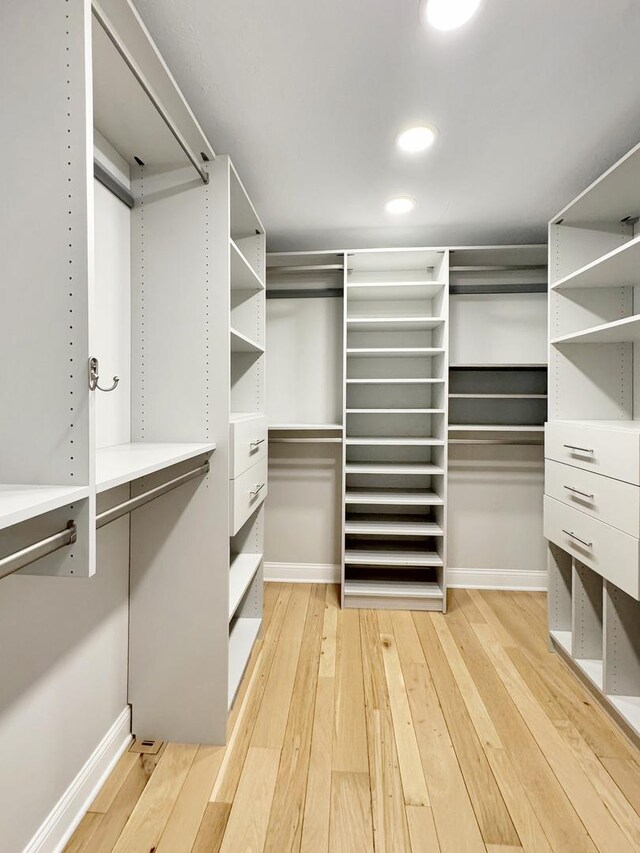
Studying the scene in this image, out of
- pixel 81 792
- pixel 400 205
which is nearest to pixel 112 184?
pixel 400 205

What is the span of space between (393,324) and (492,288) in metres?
0.74

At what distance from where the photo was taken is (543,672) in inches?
75.9

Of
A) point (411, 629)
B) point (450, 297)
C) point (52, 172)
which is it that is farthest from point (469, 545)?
point (52, 172)

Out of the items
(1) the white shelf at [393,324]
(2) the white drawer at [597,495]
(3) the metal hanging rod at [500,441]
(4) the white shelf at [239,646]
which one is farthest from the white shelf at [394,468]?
(4) the white shelf at [239,646]

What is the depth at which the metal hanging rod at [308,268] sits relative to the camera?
2648 mm

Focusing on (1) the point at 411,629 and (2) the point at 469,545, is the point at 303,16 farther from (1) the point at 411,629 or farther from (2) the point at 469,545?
(2) the point at 469,545

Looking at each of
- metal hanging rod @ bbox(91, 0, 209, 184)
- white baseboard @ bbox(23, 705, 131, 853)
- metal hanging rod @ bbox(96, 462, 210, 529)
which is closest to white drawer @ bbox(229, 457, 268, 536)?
metal hanging rod @ bbox(96, 462, 210, 529)

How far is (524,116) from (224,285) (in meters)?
1.25

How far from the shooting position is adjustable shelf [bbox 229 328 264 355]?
5.34 ft

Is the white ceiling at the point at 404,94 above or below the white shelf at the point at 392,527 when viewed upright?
above

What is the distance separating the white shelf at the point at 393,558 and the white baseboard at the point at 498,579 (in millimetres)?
355

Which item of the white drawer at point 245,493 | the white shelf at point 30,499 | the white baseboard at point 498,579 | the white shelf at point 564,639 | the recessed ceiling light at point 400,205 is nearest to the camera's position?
the white shelf at point 30,499

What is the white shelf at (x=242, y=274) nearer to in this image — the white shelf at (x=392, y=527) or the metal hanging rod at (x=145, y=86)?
the metal hanging rod at (x=145, y=86)

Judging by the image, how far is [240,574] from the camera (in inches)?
76.0
